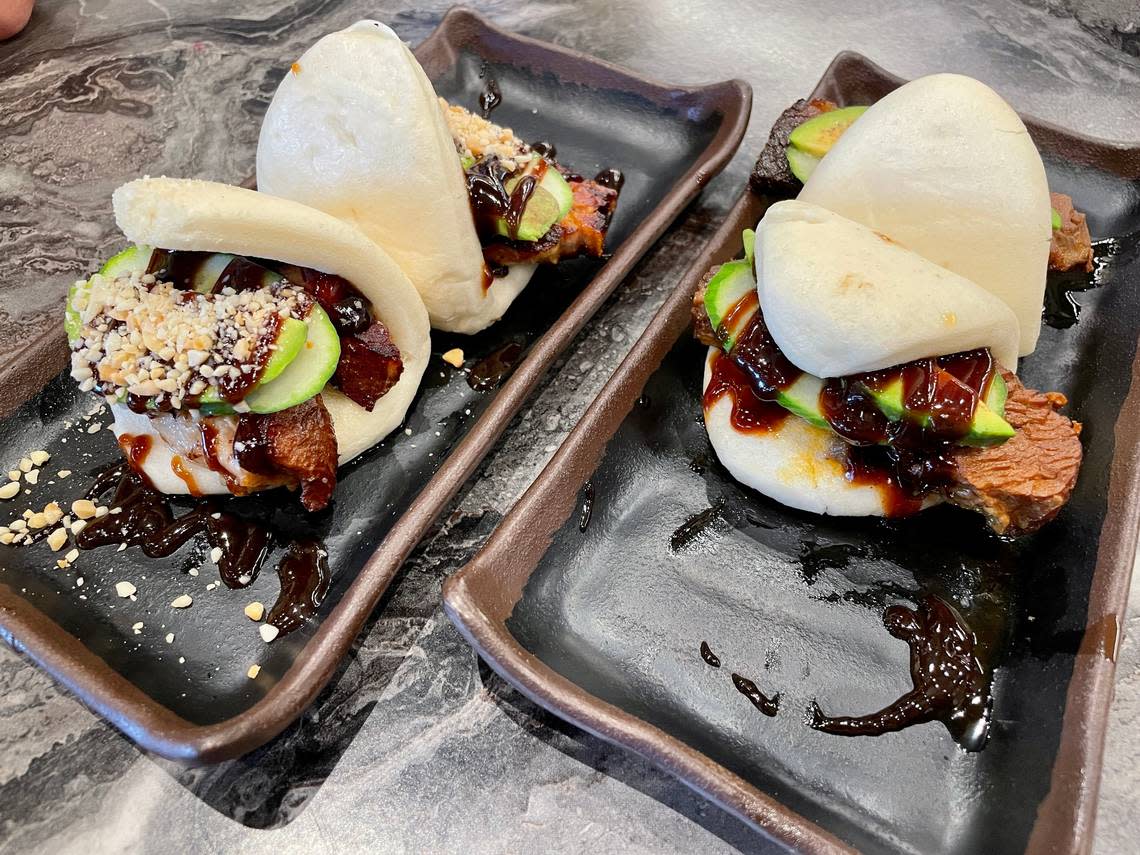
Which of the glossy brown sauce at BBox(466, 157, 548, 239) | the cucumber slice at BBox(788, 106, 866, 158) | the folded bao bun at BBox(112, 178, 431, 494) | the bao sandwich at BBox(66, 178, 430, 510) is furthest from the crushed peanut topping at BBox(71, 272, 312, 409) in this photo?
the cucumber slice at BBox(788, 106, 866, 158)

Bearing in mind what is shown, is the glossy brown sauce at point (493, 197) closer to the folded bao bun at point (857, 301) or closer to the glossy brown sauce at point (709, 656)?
the folded bao bun at point (857, 301)

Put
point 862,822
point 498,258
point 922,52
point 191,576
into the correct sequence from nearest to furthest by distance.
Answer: point 862,822
point 191,576
point 498,258
point 922,52

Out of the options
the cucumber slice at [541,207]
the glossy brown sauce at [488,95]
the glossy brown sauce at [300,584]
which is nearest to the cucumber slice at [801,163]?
the cucumber slice at [541,207]

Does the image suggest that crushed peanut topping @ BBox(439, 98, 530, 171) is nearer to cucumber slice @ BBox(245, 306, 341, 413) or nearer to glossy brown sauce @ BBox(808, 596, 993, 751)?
cucumber slice @ BBox(245, 306, 341, 413)

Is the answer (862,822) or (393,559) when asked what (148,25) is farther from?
(862,822)

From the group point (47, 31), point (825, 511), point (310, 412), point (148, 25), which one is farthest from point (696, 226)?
point (47, 31)

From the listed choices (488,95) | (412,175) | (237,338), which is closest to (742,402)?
(412,175)

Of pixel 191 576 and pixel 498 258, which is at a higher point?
pixel 498 258
